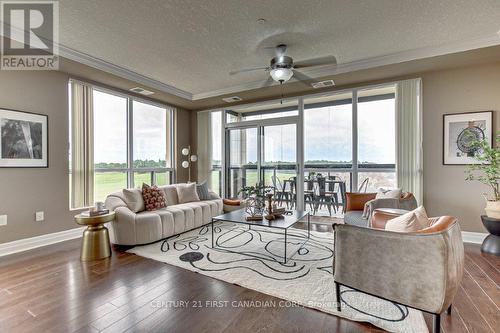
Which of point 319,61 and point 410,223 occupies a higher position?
point 319,61

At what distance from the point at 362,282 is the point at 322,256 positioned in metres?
1.35

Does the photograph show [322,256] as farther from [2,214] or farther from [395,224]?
[2,214]

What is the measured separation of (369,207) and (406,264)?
67.0 inches

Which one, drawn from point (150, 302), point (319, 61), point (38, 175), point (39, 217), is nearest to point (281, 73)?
point (319, 61)

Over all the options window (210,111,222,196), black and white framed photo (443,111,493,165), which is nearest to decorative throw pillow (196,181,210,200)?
window (210,111,222,196)

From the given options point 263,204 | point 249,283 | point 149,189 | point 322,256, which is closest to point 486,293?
point 322,256

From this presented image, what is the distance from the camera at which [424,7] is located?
259cm

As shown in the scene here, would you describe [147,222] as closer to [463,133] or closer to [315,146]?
[315,146]

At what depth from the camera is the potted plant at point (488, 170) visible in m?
3.31

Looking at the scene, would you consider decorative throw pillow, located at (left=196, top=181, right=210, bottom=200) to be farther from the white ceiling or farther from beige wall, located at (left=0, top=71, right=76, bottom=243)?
the white ceiling

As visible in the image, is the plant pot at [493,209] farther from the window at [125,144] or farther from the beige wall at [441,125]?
the window at [125,144]

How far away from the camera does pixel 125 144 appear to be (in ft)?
17.1

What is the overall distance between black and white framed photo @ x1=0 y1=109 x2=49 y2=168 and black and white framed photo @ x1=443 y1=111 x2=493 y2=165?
6469 millimetres

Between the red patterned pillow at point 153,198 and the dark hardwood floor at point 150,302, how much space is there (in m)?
1.20
